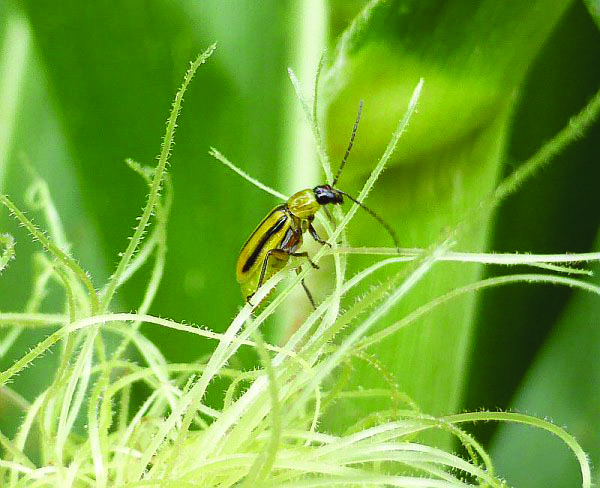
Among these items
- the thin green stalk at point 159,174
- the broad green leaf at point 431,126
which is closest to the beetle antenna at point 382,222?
the broad green leaf at point 431,126

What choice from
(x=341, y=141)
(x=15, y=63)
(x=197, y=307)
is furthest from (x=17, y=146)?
(x=341, y=141)

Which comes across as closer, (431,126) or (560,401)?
(431,126)

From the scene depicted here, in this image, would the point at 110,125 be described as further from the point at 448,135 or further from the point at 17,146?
the point at 448,135

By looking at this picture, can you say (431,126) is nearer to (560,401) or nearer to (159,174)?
(159,174)

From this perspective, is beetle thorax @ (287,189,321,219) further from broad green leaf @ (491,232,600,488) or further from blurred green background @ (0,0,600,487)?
broad green leaf @ (491,232,600,488)

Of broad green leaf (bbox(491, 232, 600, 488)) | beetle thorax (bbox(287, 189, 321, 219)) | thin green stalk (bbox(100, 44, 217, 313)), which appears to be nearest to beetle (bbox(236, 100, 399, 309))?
beetle thorax (bbox(287, 189, 321, 219))

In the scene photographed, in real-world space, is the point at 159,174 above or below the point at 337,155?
below

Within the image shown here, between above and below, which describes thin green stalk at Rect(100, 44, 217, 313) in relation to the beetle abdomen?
below

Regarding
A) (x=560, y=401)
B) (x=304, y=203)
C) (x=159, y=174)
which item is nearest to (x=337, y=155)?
Answer: (x=304, y=203)

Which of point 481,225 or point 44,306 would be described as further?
point 44,306
